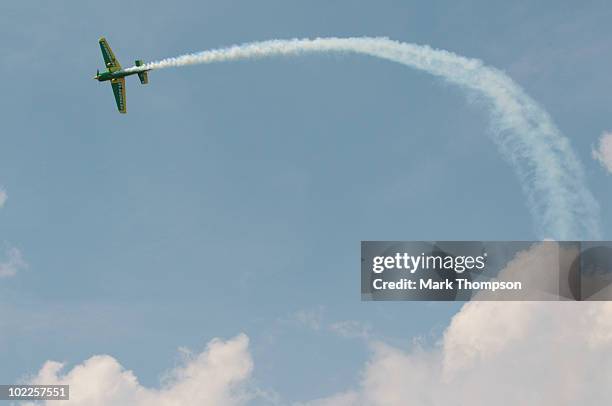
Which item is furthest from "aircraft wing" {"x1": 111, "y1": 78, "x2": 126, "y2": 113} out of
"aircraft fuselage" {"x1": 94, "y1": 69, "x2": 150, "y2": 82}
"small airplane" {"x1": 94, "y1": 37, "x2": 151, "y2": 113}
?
"aircraft fuselage" {"x1": 94, "y1": 69, "x2": 150, "y2": 82}

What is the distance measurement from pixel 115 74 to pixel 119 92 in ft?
26.6

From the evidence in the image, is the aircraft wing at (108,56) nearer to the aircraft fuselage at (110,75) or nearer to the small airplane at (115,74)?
the small airplane at (115,74)

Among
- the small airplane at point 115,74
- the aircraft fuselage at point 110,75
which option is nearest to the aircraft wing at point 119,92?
the small airplane at point 115,74

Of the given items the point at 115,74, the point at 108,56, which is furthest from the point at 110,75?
the point at 108,56

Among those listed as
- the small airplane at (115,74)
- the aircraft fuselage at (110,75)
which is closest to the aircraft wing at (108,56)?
the small airplane at (115,74)

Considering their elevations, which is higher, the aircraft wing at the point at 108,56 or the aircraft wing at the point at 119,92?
the aircraft wing at the point at 108,56

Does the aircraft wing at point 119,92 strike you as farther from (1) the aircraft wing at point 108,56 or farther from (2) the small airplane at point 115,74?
(1) the aircraft wing at point 108,56

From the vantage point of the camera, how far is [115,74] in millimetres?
175375

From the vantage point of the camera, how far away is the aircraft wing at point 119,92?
179675mm

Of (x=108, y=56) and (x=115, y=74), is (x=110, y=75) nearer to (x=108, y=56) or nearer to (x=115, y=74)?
(x=115, y=74)

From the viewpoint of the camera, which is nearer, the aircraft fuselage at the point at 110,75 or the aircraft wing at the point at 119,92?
the aircraft fuselage at the point at 110,75

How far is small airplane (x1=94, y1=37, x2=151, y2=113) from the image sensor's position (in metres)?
170

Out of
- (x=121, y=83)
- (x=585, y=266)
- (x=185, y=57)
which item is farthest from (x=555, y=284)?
(x=121, y=83)

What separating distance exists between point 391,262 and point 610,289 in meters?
36.3
